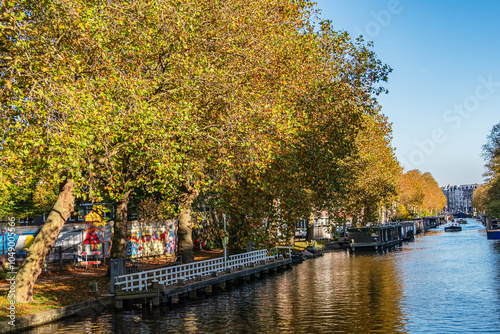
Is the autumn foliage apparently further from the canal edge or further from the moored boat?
the moored boat

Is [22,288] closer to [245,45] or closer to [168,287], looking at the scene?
[168,287]

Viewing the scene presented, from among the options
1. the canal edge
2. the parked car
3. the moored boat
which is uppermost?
the parked car

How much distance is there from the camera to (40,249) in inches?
934

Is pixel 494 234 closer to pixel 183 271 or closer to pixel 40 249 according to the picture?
pixel 183 271

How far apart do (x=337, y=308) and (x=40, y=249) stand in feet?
46.6

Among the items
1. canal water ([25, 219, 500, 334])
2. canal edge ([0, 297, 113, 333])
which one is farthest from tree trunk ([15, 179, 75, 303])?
canal water ([25, 219, 500, 334])

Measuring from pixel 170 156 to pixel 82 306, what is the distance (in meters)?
9.06

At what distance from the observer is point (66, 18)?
63.7ft

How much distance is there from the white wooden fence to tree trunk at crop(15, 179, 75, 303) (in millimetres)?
4313

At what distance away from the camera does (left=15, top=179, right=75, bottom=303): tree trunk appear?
23.2 m

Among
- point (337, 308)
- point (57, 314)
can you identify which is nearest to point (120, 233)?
point (57, 314)

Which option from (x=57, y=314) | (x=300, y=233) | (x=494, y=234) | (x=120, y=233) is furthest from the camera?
(x=300, y=233)

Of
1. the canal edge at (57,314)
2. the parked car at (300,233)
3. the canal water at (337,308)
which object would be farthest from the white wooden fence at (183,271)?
the parked car at (300,233)

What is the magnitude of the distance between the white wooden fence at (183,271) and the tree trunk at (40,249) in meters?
4.31
